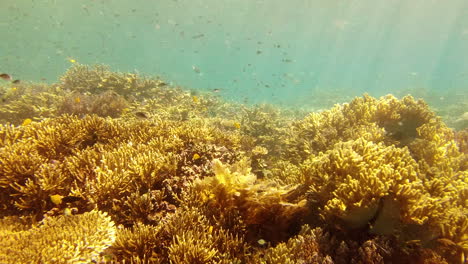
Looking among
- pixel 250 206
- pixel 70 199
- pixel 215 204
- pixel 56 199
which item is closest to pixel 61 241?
pixel 56 199

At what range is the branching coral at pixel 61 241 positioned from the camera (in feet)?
8.27

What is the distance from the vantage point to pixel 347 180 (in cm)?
360

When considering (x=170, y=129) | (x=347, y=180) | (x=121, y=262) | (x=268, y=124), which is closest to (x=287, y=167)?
(x=347, y=180)

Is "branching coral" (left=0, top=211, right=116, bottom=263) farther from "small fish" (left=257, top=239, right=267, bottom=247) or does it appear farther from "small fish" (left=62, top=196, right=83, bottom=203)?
"small fish" (left=257, top=239, right=267, bottom=247)

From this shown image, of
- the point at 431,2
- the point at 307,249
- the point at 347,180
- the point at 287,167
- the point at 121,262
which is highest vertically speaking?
the point at 431,2

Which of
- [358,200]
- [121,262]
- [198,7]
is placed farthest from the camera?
[198,7]

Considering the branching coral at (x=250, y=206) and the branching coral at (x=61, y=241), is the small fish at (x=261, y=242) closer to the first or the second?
the branching coral at (x=250, y=206)

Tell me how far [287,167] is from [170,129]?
3.20 meters

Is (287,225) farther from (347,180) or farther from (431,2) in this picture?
(431,2)

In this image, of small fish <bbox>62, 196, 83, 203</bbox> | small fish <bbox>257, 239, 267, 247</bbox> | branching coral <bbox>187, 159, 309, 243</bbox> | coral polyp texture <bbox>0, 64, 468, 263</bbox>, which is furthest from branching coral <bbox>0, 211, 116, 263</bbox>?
small fish <bbox>257, 239, 267, 247</bbox>

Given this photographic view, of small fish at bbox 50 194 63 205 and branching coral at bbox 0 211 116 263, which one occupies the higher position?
small fish at bbox 50 194 63 205

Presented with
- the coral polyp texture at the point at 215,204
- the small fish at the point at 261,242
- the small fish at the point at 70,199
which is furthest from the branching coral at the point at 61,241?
the small fish at the point at 261,242

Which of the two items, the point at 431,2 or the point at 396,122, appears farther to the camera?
the point at 431,2

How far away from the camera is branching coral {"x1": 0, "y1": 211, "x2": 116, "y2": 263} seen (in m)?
2.52
